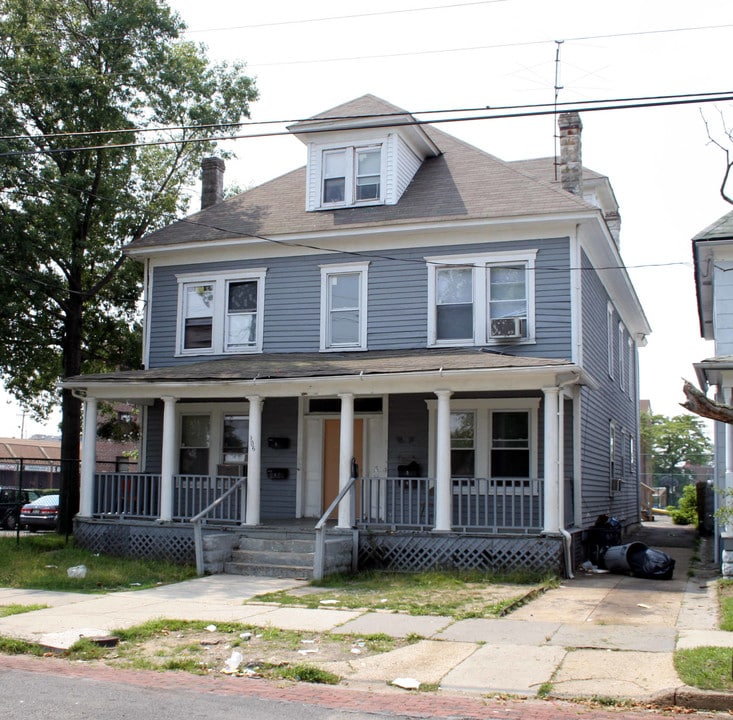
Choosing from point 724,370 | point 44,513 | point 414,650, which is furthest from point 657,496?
point 414,650

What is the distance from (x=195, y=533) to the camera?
47.1ft

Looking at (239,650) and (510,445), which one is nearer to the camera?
(239,650)

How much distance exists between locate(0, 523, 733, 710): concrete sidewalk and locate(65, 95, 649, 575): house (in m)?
2.19

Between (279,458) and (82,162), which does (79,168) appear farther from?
(279,458)

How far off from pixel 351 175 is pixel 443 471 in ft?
22.9

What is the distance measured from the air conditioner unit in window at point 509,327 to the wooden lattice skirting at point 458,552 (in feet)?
12.5

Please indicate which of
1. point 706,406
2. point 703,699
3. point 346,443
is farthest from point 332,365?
point 703,699

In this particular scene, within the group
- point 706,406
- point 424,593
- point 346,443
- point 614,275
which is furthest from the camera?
point 614,275

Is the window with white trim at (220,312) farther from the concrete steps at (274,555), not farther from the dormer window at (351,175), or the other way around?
the concrete steps at (274,555)

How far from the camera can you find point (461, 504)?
15.6m

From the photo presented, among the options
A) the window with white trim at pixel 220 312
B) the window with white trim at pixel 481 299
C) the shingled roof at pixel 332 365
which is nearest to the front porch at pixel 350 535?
the shingled roof at pixel 332 365

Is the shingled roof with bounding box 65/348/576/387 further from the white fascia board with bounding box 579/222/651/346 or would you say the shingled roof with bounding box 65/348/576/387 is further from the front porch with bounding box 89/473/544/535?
the white fascia board with bounding box 579/222/651/346

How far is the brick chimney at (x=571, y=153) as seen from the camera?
17672 millimetres

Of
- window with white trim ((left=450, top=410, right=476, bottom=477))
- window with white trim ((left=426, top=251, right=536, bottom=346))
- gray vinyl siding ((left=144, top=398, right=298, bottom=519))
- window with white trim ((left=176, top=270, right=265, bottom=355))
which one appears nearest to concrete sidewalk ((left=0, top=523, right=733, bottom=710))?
window with white trim ((left=450, top=410, right=476, bottom=477))
